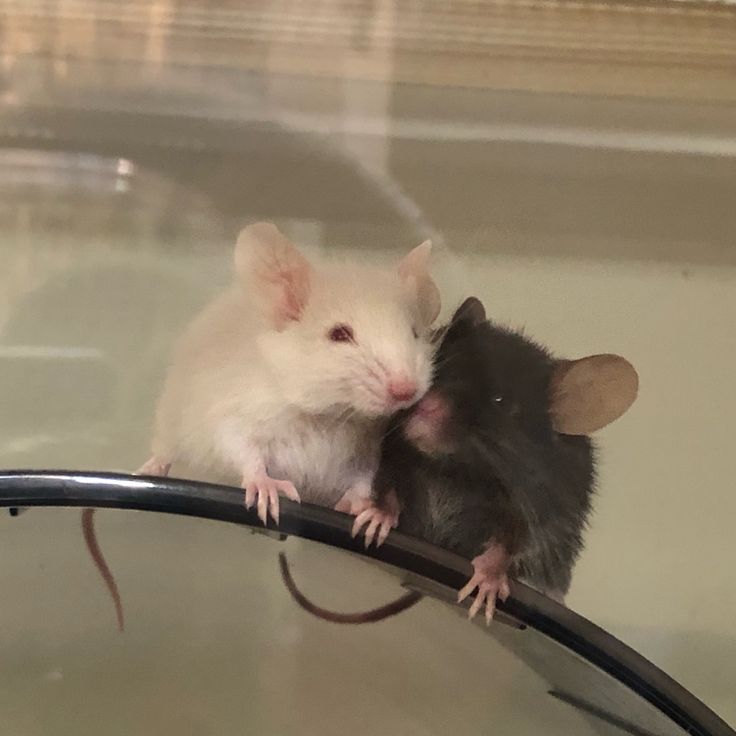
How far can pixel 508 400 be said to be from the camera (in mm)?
729

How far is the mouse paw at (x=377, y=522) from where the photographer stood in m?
0.64

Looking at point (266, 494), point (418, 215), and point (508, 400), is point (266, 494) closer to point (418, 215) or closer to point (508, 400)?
point (508, 400)

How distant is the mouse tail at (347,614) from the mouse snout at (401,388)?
0.20 meters

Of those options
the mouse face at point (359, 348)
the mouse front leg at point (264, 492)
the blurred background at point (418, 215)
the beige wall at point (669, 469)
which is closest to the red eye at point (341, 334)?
the mouse face at point (359, 348)

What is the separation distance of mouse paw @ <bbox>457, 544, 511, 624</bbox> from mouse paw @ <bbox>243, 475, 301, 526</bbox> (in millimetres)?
134

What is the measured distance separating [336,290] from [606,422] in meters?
0.24

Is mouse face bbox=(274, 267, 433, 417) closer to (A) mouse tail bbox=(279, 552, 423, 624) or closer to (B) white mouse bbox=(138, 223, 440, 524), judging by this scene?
(B) white mouse bbox=(138, 223, 440, 524)

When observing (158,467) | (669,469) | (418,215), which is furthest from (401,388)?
(669,469)

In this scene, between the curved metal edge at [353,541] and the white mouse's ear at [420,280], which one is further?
the white mouse's ear at [420,280]

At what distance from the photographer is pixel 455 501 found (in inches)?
29.9

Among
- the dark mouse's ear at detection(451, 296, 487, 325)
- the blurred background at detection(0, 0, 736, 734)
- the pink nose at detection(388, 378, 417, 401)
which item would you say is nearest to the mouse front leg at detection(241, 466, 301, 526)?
the pink nose at detection(388, 378, 417, 401)

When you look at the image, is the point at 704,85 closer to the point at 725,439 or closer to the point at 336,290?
the point at 725,439

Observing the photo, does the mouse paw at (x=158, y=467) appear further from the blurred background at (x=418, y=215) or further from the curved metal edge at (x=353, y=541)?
the blurred background at (x=418, y=215)

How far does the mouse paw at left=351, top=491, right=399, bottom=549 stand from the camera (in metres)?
0.64
